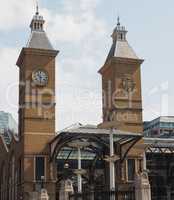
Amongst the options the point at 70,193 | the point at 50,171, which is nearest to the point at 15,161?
the point at 50,171

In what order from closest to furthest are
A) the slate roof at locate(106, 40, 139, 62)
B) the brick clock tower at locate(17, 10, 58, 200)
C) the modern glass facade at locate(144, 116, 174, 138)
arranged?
the brick clock tower at locate(17, 10, 58, 200), the slate roof at locate(106, 40, 139, 62), the modern glass facade at locate(144, 116, 174, 138)

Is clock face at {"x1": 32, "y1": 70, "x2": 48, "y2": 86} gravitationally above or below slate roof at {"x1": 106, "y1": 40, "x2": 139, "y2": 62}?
below

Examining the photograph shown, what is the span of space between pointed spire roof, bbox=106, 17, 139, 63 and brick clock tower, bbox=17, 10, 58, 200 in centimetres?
821

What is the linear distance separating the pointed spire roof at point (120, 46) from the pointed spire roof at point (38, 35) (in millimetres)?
8521

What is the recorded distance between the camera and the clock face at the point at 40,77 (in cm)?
6084

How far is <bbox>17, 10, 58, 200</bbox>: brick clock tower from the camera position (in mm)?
57781

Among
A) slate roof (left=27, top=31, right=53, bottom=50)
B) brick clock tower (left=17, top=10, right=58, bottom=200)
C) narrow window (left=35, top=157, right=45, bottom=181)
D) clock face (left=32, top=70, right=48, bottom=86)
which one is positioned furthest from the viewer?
slate roof (left=27, top=31, right=53, bottom=50)

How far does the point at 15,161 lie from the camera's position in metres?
65.1

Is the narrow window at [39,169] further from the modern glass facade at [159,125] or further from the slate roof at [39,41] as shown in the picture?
the modern glass facade at [159,125]

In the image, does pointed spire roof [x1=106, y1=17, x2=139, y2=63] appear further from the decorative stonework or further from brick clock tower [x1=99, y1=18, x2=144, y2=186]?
the decorative stonework

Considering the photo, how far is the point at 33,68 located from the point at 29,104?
178 inches

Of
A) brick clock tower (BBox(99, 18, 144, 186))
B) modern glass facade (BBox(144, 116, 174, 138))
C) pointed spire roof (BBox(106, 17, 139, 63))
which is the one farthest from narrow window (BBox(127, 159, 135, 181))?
modern glass facade (BBox(144, 116, 174, 138))

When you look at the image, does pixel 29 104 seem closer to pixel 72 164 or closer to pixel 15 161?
pixel 15 161

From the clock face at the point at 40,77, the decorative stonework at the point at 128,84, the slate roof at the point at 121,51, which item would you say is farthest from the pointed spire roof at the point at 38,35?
the decorative stonework at the point at 128,84
